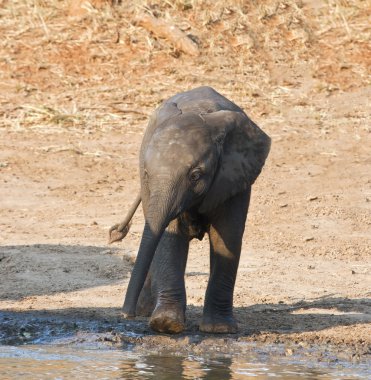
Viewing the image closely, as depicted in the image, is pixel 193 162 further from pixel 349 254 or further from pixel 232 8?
pixel 232 8

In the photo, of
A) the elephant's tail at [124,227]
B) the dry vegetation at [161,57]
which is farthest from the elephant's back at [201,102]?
the dry vegetation at [161,57]

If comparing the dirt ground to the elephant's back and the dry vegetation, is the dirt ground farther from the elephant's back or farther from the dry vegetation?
the elephant's back

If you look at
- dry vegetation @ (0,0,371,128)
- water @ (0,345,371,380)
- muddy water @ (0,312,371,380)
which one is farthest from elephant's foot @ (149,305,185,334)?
dry vegetation @ (0,0,371,128)

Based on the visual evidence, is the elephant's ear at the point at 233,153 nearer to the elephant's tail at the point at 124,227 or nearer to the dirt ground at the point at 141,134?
the dirt ground at the point at 141,134

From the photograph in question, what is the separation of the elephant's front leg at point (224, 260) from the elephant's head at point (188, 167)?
6.6 inches

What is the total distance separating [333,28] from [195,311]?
8.69 metres

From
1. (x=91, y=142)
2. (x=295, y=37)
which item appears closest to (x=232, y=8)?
(x=295, y=37)

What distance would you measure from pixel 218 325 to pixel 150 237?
3.66 feet

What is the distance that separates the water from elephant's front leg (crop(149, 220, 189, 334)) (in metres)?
0.25

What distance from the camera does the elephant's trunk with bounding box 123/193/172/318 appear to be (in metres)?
6.95

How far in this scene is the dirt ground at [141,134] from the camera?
30.5 ft

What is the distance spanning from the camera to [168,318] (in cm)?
762

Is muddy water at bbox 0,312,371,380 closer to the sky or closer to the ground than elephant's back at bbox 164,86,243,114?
closer to the ground

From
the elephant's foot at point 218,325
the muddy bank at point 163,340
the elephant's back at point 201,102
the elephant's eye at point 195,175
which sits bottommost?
the muddy bank at point 163,340
